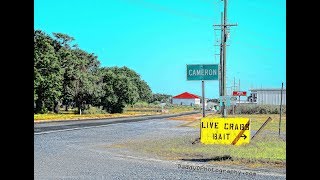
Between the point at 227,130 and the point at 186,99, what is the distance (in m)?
164

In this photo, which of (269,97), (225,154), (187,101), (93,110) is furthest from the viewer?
(187,101)

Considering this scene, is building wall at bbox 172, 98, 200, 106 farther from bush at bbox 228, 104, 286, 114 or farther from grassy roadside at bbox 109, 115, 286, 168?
grassy roadside at bbox 109, 115, 286, 168

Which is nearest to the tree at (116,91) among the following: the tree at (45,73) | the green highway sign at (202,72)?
the tree at (45,73)

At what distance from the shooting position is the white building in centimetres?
17562

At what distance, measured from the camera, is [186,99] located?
178625 millimetres

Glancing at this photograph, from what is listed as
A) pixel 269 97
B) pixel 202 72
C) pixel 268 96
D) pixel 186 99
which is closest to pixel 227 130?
pixel 202 72

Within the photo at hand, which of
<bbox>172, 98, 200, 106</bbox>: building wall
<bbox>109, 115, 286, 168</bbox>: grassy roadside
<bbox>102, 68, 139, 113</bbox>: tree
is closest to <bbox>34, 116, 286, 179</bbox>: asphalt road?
<bbox>109, 115, 286, 168</bbox>: grassy roadside

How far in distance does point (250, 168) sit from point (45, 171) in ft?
15.4

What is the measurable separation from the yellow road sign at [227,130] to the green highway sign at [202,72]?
1.49m

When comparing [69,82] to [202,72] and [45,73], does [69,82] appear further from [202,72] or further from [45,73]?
[202,72]
